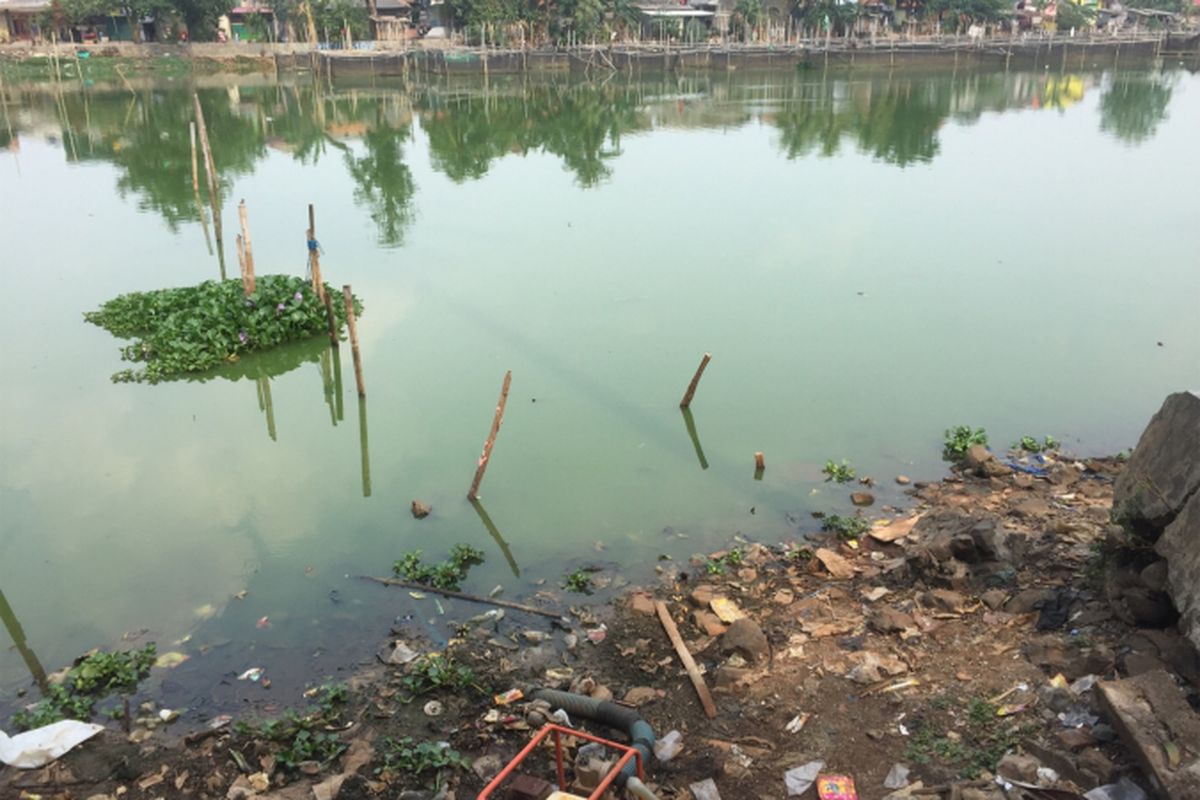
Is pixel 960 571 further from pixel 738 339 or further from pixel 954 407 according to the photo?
pixel 738 339

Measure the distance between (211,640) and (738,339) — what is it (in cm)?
751

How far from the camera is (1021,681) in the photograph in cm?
498

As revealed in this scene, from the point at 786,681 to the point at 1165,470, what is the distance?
254 centimetres

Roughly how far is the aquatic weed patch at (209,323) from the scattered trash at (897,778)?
924 centimetres

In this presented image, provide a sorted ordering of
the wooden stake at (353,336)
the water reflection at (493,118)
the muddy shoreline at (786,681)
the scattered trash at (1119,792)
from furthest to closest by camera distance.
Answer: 1. the water reflection at (493,118)
2. the wooden stake at (353,336)
3. the muddy shoreline at (786,681)
4. the scattered trash at (1119,792)

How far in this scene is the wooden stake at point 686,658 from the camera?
5.38 meters

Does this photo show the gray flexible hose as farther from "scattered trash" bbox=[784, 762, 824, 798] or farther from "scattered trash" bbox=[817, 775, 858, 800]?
"scattered trash" bbox=[817, 775, 858, 800]

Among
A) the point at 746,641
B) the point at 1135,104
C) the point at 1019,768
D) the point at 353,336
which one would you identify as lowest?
the point at 746,641

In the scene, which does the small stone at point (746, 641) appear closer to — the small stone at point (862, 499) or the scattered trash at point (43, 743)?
the small stone at point (862, 499)

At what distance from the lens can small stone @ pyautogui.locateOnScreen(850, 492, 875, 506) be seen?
26.5ft

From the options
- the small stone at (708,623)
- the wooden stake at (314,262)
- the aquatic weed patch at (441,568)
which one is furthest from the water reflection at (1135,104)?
the aquatic weed patch at (441,568)

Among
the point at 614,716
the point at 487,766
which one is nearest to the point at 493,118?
the point at 614,716

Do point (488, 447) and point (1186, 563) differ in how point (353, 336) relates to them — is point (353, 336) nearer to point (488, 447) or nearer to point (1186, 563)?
point (488, 447)

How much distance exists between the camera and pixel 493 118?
108ft
